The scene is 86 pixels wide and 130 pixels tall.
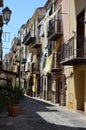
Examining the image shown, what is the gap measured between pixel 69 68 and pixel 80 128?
41.0 ft

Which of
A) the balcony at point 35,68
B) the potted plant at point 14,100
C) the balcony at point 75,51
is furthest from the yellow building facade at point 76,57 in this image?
the balcony at point 35,68

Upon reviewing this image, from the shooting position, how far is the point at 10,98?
22281 millimetres

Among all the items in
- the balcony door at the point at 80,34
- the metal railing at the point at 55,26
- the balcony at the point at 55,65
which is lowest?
the balcony at the point at 55,65

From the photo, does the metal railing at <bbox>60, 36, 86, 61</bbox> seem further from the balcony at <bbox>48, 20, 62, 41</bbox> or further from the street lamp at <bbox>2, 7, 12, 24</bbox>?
the balcony at <bbox>48, 20, 62, 41</bbox>

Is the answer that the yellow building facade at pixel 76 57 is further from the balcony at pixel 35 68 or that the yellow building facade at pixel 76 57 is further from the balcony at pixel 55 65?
the balcony at pixel 35 68

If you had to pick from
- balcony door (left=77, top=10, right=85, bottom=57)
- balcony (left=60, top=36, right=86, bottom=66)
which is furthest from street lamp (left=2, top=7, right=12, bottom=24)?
balcony door (left=77, top=10, right=85, bottom=57)

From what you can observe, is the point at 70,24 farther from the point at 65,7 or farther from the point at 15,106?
the point at 15,106

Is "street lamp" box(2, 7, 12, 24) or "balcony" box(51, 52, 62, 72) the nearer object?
"street lamp" box(2, 7, 12, 24)

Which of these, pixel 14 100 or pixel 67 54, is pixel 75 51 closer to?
pixel 67 54

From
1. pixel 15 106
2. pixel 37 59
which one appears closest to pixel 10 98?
pixel 15 106

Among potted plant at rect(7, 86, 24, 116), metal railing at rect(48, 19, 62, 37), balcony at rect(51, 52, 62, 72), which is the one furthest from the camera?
balcony at rect(51, 52, 62, 72)

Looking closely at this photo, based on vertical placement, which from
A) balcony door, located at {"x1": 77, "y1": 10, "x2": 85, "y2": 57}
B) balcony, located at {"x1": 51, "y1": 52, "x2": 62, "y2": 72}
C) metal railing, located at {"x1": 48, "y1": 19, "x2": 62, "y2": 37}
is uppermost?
metal railing, located at {"x1": 48, "y1": 19, "x2": 62, "y2": 37}

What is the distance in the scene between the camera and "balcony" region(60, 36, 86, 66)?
23350 millimetres

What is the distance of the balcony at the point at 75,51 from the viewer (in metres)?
→ 23.4
